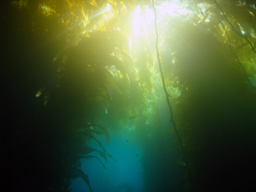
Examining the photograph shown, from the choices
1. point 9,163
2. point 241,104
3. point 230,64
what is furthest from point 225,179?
point 9,163

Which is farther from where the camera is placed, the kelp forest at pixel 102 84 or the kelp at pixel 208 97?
the kelp at pixel 208 97

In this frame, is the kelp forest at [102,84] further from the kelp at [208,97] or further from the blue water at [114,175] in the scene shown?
the blue water at [114,175]

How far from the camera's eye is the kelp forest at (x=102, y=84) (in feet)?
4.42

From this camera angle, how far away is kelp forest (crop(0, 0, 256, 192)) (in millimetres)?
1346

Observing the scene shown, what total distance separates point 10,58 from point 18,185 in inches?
62.5

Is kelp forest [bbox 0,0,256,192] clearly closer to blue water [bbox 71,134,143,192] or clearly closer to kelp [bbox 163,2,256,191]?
kelp [bbox 163,2,256,191]

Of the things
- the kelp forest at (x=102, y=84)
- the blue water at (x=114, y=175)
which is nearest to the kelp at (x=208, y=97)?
the kelp forest at (x=102, y=84)

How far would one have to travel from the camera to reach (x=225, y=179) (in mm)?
1437

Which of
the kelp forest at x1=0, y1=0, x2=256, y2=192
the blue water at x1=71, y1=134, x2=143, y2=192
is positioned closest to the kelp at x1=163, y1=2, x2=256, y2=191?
the kelp forest at x1=0, y1=0, x2=256, y2=192

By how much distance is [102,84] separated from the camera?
1860 mm

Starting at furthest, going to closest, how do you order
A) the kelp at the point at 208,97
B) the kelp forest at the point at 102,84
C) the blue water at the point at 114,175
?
the blue water at the point at 114,175 < the kelp at the point at 208,97 < the kelp forest at the point at 102,84

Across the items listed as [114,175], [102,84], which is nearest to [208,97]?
[102,84]

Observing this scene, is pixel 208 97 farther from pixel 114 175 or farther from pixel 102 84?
pixel 114 175

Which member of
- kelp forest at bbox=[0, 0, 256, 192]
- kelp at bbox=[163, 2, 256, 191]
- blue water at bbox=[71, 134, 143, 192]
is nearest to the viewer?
kelp forest at bbox=[0, 0, 256, 192]
